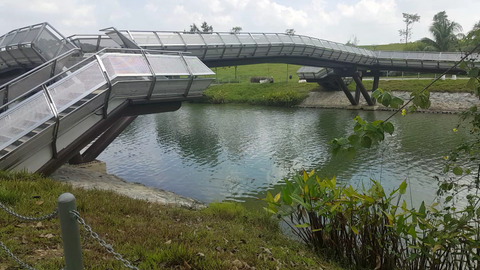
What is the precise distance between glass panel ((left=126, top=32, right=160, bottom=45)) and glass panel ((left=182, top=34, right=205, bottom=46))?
74.3 inches

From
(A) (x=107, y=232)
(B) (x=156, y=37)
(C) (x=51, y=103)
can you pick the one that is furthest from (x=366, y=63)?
(A) (x=107, y=232)

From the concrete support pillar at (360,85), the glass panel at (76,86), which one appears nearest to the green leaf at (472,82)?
the glass panel at (76,86)

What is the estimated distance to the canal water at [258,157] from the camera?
12.4m

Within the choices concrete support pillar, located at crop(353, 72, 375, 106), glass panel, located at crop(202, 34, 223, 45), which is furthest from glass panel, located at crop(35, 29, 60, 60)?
concrete support pillar, located at crop(353, 72, 375, 106)

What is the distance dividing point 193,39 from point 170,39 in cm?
153

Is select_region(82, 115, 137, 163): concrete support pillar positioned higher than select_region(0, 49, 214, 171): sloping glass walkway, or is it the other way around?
select_region(0, 49, 214, 171): sloping glass walkway

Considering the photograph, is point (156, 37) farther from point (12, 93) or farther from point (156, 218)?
point (156, 218)

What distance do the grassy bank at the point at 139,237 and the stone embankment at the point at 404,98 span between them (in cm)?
3132

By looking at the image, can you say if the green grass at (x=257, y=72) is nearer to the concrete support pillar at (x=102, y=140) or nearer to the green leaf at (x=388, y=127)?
the concrete support pillar at (x=102, y=140)

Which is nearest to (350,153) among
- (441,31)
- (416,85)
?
(416,85)

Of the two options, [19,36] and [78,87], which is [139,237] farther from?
[19,36]

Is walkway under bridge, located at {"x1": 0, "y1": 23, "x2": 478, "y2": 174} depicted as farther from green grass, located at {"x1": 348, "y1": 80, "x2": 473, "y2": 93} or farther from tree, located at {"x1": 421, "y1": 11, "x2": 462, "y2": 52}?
tree, located at {"x1": 421, "y1": 11, "x2": 462, "y2": 52}

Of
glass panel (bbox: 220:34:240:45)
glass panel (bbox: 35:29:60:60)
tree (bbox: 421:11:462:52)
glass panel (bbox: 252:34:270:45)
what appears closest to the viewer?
glass panel (bbox: 35:29:60:60)

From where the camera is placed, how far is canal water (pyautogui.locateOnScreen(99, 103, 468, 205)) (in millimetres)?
12438
